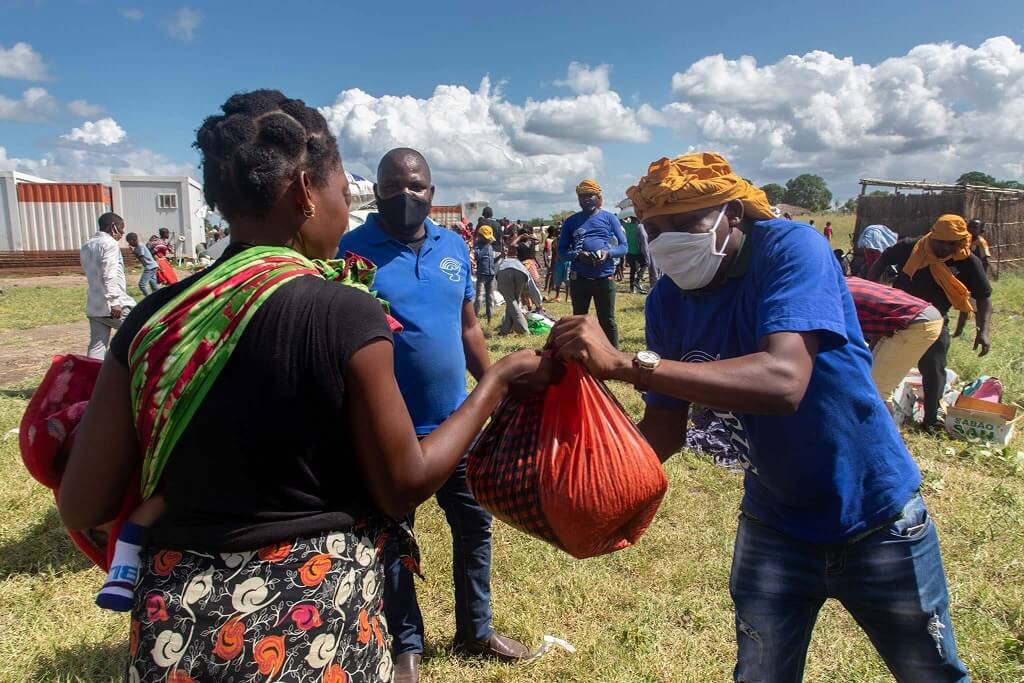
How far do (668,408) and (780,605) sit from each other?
2.01 feet

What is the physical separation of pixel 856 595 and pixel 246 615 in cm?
151

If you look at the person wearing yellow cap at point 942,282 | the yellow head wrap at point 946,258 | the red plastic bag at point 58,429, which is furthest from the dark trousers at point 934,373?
the red plastic bag at point 58,429

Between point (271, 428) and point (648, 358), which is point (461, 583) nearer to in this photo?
point (648, 358)

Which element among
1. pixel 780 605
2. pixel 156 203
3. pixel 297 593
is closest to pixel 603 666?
pixel 780 605

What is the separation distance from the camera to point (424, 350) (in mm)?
2756

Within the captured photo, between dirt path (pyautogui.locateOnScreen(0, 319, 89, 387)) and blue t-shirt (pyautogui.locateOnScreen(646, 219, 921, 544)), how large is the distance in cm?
959

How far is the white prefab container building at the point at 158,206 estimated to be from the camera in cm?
2938

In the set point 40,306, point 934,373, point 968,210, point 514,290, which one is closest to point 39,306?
point 40,306

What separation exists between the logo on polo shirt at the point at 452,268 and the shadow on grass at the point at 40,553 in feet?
9.72

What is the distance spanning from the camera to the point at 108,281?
23.1 feet

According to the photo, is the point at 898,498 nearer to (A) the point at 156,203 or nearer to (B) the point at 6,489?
(B) the point at 6,489

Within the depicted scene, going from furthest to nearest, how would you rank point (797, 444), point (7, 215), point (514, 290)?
point (7, 215) → point (514, 290) → point (797, 444)

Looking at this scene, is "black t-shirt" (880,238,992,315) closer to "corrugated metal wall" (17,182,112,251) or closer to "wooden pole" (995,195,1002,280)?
"wooden pole" (995,195,1002,280)

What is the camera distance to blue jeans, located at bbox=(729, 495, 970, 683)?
5.64ft
